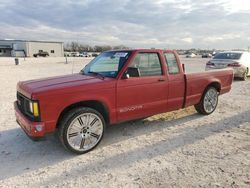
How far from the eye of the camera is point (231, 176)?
133 inches

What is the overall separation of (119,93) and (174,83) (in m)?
1.49

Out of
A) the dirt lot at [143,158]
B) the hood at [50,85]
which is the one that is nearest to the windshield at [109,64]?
the hood at [50,85]

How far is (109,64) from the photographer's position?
192 inches

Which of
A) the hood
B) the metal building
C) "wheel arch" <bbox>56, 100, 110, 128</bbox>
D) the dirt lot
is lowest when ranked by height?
the dirt lot

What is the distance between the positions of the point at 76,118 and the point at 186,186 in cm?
202

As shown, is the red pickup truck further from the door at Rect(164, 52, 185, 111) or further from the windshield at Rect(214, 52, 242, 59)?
the windshield at Rect(214, 52, 242, 59)

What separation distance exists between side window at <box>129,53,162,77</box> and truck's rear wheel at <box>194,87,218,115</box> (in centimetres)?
183

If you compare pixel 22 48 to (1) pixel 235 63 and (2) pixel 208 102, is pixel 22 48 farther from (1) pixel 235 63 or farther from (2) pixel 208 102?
(2) pixel 208 102

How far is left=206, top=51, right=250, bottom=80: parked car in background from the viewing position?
12.6 m

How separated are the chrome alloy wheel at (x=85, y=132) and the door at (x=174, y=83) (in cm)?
182

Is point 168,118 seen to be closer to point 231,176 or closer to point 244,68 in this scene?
point 231,176

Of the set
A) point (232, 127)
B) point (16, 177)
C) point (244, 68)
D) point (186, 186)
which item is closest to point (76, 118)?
point (16, 177)

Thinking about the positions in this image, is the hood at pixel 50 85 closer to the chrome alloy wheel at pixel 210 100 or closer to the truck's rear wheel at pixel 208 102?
the truck's rear wheel at pixel 208 102

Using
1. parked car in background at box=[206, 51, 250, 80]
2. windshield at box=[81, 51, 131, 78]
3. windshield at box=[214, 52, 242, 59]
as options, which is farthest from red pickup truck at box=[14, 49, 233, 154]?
windshield at box=[214, 52, 242, 59]
